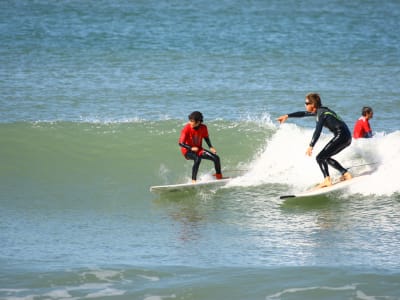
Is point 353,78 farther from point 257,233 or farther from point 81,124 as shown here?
point 257,233

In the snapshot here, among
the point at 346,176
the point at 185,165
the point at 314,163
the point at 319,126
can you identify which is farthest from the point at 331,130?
the point at 185,165

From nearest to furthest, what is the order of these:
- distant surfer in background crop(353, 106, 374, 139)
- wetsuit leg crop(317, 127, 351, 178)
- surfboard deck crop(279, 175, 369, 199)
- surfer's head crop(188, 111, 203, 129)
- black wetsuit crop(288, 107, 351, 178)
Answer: black wetsuit crop(288, 107, 351, 178)
wetsuit leg crop(317, 127, 351, 178)
surfboard deck crop(279, 175, 369, 199)
surfer's head crop(188, 111, 203, 129)
distant surfer in background crop(353, 106, 374, 139)

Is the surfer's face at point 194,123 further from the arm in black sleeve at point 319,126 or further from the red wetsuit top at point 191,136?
the arm in black sleeve at point 319,126

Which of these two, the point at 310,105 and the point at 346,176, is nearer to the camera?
the point at 310,105

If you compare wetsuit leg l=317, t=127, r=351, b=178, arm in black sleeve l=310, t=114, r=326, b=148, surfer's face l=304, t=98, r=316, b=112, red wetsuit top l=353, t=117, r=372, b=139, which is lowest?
wetsuit leg l=317, t=127, r=351, b=178

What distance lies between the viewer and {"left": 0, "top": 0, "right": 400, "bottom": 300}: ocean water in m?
10.1

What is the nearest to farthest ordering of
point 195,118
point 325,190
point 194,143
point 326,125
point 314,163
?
point 326,125 → point 325,190 → point 195,118 → point 194,143 → point 314,163

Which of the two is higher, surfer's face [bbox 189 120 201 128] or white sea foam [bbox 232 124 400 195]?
surfer's face [bbox 189 120 201 128]

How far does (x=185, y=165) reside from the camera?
1652cm

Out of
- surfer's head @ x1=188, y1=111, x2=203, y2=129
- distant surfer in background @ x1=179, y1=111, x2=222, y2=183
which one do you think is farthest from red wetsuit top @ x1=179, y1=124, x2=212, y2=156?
surfer's head @ x1=188, y1=111, x2=203, y2=129

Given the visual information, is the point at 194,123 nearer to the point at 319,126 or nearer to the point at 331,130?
the point at 319,126

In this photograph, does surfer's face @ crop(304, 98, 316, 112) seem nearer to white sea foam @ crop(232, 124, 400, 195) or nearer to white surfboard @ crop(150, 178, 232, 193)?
white sea foam @ crop(232, 124, 400, 195)

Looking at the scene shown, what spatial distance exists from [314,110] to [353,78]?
12.7 metres

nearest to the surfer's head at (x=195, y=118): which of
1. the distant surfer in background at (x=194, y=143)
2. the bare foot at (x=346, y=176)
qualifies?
the distant surfer in background at (x=194, y=143)
